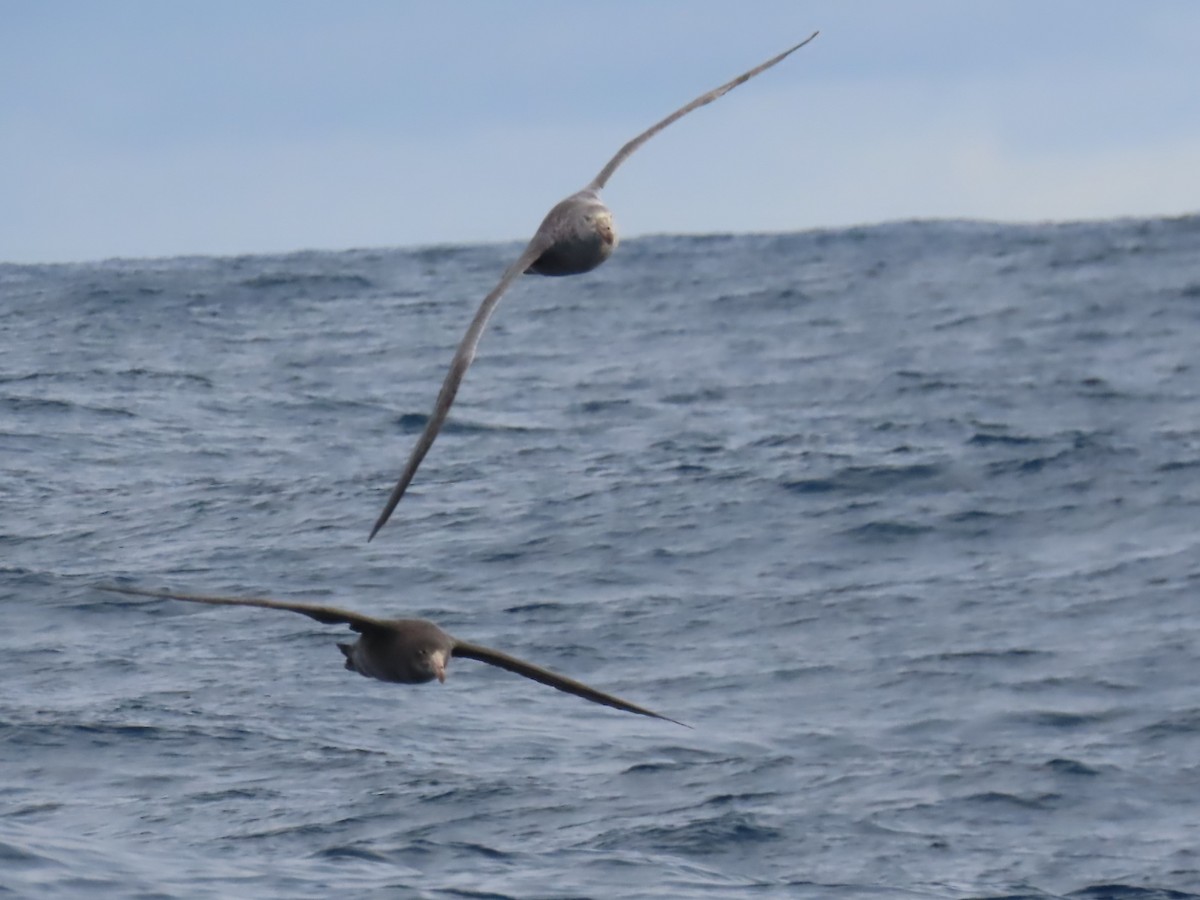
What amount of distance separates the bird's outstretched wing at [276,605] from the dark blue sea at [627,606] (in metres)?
4.85

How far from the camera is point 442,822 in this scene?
15633 mm

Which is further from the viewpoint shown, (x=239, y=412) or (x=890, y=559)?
(x=239, y=412)

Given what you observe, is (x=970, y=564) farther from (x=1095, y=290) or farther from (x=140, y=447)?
(x=1095, y=290)

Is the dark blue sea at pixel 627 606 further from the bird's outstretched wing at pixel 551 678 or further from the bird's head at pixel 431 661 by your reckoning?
the bird's outstretched wing at pixel 551 678

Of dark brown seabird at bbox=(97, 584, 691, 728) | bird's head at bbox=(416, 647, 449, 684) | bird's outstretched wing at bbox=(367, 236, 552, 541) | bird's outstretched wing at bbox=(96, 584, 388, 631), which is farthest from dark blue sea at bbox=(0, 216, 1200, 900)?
bird's outstretched wing at bbox=(367, 236, 552, 541)

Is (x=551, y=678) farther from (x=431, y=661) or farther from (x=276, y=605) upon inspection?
(x=276, y=605)

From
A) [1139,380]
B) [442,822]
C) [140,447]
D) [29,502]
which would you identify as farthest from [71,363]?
[442,822]

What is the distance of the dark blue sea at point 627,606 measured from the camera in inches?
602

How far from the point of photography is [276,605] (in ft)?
25.5

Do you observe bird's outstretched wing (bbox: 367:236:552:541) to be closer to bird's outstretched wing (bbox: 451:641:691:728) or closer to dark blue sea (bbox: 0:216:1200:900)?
bird's outstretched wing (bbox: 451:641:691:728)

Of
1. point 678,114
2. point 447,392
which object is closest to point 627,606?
point 678,114

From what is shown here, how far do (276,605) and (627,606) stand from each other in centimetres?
1493

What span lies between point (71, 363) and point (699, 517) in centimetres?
1809

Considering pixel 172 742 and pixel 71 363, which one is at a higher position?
pixel 71 363
